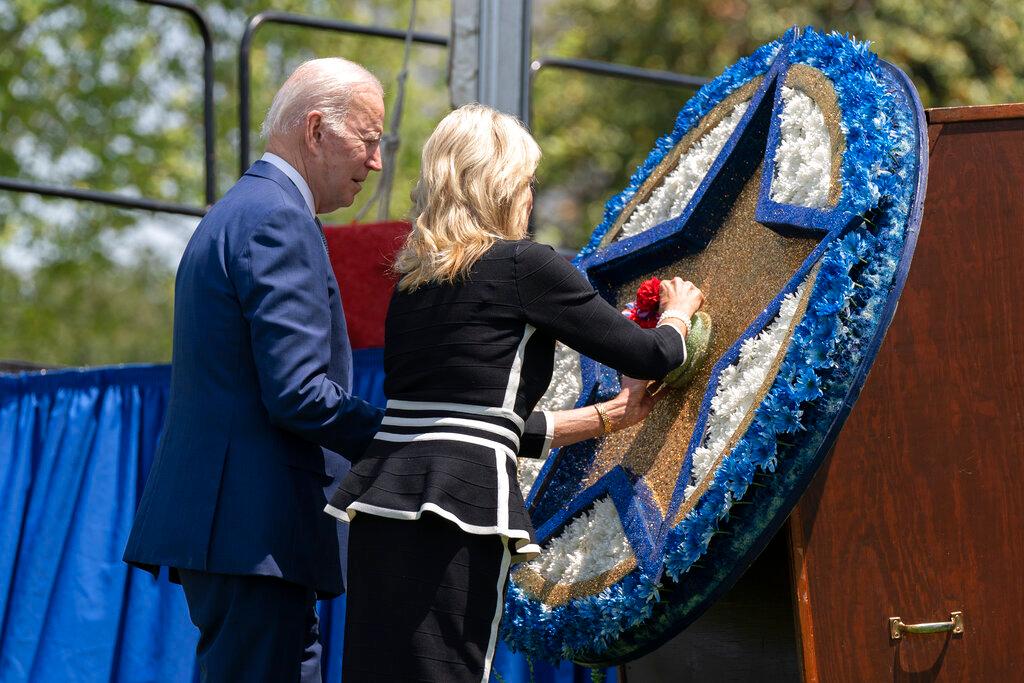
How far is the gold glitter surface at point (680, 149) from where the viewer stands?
2291 mm

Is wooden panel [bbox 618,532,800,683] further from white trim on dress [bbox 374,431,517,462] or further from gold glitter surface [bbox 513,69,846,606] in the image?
white trim on dress [bbox 374,431,517,462]

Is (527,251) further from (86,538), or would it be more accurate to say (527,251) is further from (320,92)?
(86,538)

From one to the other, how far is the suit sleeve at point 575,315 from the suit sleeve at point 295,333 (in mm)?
313

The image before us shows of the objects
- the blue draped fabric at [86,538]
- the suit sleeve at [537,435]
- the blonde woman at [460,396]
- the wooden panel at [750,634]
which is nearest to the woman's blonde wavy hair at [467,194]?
the blonde woman at [460,396]

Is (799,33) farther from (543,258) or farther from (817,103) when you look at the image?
(543,258)

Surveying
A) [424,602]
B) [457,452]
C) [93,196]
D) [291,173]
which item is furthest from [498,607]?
[93,196]

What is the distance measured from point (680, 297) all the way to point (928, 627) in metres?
0.67

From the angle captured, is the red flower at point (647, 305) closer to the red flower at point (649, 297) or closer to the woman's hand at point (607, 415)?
the red flower at point (649, 297)

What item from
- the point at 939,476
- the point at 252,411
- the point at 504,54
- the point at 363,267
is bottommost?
the point at 939,476

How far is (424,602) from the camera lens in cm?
179

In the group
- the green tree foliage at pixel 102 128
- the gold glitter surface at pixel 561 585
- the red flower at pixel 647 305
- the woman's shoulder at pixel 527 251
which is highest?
the green tree foliage at pixel 102 128

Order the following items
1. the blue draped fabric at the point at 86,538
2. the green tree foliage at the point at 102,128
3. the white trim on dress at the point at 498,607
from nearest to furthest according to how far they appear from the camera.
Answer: the white trim on dress at the point at 498,607 < the blue draped fabric at the point at 86,538 < the green tree foliage at the point at 102,128

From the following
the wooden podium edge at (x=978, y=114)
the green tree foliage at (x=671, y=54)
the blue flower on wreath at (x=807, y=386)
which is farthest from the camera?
the green tree foliage at (x=671, y=54)

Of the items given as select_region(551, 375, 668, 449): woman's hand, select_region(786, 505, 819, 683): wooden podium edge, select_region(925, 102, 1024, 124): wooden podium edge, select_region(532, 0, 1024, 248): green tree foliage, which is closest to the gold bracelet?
select_region(551, 375, 668, 449): woman's hand
